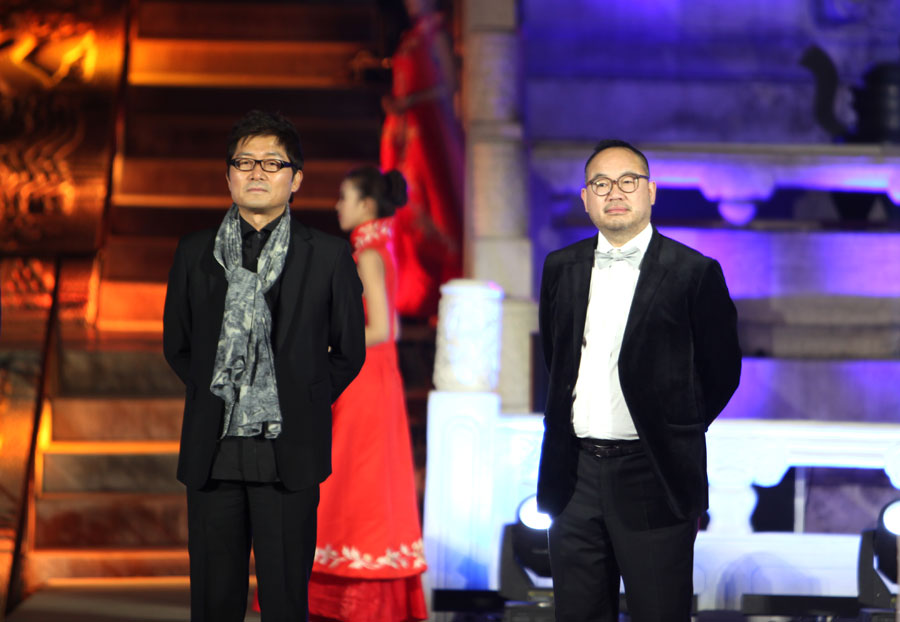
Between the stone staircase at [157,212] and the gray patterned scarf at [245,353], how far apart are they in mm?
2699

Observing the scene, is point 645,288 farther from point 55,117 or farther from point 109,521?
point 55,117

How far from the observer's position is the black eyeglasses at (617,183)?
8.87 ft

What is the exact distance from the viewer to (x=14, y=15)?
8.89 metres

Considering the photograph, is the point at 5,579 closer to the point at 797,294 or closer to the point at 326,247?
the point at 326,247

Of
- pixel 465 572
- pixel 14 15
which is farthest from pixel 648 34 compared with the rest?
pixel 14 15

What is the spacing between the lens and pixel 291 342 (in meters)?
2.68

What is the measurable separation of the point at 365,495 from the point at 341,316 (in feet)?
5.10

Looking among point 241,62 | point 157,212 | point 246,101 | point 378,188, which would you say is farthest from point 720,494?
point 241,62

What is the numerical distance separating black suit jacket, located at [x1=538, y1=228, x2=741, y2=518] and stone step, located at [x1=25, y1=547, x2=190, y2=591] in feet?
9.18

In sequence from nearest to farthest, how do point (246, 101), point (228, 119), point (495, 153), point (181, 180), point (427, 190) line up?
1. point (495, 153)
2. point (427, 190)
3. point (181, 180)
4. point (228, 119)
5. point (246, 101)

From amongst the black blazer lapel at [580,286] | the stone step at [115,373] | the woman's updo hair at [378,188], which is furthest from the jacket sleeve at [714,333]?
the stone step at [115,373]

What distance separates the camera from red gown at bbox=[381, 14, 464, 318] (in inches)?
286

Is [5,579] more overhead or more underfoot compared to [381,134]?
more underfoot

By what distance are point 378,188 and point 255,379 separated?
1842mm
